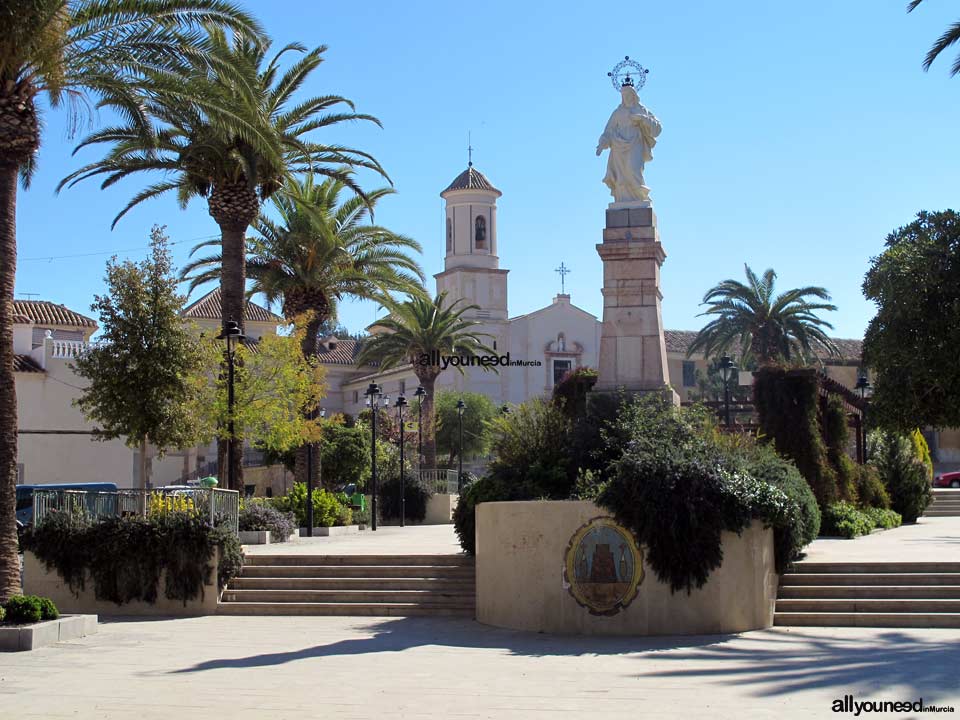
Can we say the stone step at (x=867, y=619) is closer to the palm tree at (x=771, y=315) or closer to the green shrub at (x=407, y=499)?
the green shrub at (x=407, y=499)

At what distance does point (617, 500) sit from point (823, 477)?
11.2m

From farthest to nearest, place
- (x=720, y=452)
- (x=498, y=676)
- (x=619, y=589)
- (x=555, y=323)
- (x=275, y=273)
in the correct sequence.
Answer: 1. (x=555, y=323)
2. (x=275, y=273)
3. (x=720, y=452)
4. (x=619, y=589)
5. (x=498, y=676)

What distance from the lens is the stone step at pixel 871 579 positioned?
15312mm

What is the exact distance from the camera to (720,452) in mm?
15195

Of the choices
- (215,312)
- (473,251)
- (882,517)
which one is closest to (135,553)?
(882,517)

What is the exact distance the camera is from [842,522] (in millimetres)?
23531

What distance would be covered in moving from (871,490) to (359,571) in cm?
1524

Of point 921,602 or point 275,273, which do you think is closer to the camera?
point 921,602

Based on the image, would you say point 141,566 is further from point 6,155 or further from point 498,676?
point 498,676

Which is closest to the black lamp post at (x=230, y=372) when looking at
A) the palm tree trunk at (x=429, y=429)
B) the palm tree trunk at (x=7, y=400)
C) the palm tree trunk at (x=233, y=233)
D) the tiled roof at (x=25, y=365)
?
the palm tree trunk at (x=233, y=233)

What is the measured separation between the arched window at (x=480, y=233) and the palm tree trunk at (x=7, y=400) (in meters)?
59.5

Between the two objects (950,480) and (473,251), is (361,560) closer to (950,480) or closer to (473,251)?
(950,480)

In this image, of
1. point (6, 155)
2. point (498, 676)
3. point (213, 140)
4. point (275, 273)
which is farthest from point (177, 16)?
point (275, 273)

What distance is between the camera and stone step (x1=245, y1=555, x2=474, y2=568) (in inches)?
719
